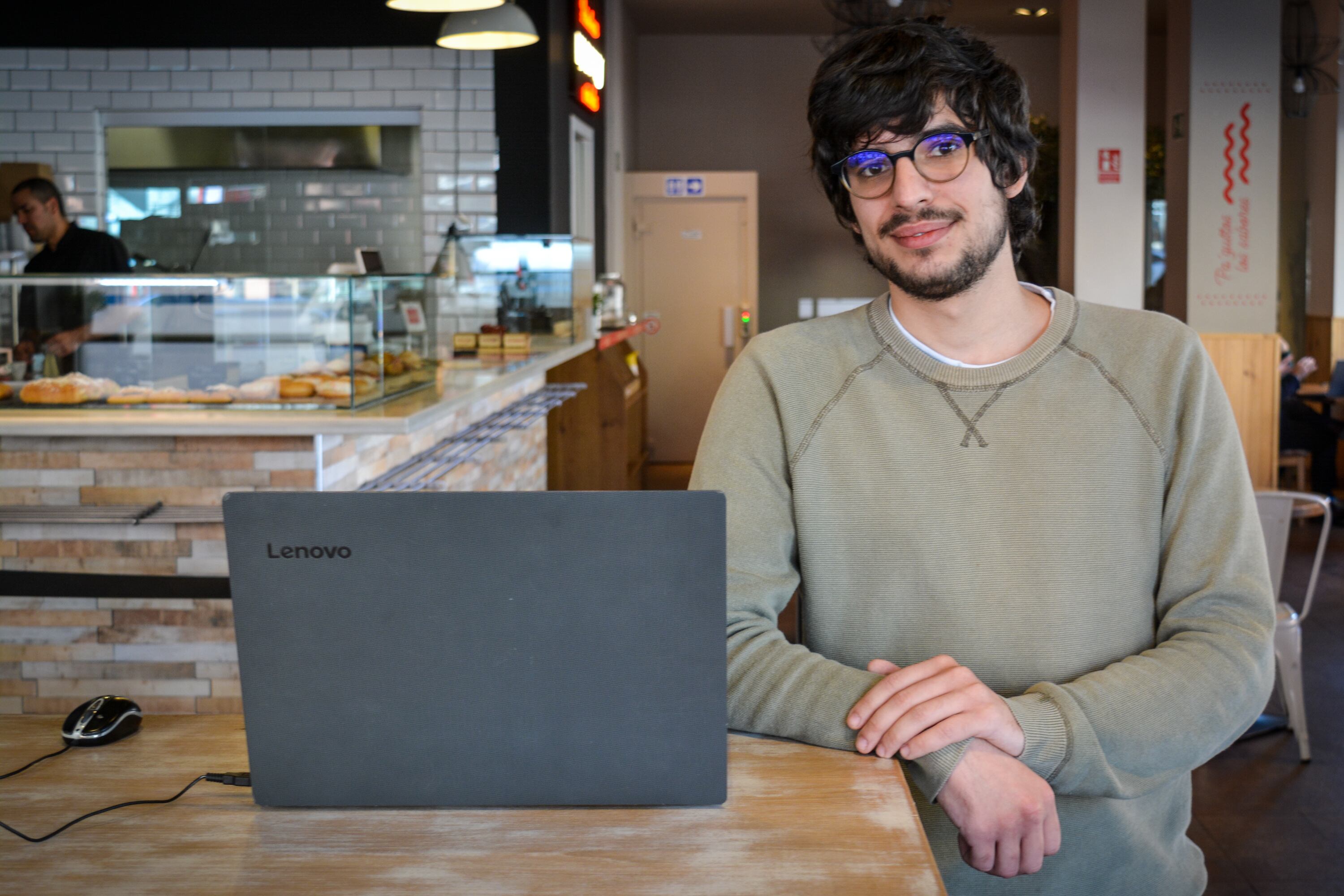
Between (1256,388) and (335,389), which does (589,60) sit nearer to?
(1256,388)

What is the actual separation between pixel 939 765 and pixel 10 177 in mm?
5567

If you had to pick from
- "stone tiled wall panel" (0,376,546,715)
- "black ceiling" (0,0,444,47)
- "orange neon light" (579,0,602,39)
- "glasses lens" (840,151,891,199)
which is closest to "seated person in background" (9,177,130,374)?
"black ceiling" (0,0,444,47)

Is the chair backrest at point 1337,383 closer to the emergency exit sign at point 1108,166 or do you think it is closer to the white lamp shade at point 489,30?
the emergency exit sign at point 1108,166

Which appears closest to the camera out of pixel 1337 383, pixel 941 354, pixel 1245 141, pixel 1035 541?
pixel 1035 541

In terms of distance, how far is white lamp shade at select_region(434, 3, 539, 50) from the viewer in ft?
14.8

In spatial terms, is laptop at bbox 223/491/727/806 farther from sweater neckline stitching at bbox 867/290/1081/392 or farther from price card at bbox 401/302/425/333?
price card at bbox 401/302/425/333

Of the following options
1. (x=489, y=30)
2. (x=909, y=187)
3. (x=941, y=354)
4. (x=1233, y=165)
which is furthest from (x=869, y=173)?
(x=1233, y=165)

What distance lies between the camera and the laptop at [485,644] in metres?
0.95

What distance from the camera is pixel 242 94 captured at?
5617mm

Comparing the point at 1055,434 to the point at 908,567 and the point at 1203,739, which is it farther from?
the point at 1203,739

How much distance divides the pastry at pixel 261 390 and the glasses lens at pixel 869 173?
173 centimetres

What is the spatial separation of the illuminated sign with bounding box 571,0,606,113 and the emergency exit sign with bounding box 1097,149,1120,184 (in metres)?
2.95

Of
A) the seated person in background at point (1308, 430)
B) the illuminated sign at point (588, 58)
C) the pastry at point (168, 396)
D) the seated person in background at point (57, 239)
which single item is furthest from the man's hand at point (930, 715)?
the seated person in background at point (1308, 430)

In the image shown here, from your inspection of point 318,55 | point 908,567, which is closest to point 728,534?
point 908,567
